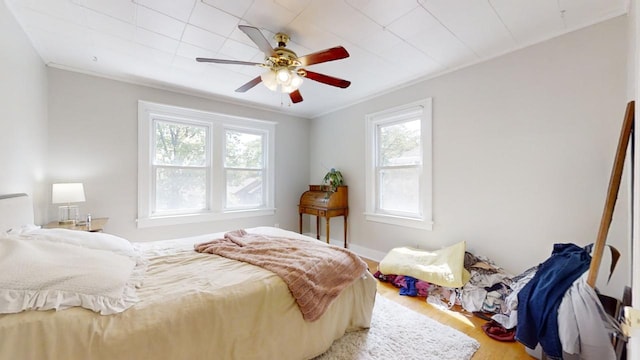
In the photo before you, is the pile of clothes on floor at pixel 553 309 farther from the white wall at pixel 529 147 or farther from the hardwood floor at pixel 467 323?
the white wall at pixel 529 147

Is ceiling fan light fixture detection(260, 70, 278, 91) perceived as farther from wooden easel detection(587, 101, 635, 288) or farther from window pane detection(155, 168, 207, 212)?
wooden easel detection(587, 101, 635, 288)

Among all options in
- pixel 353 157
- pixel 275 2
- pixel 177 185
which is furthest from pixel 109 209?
pixel 353 157

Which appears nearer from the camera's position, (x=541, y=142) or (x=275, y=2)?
(x=275, y=2)

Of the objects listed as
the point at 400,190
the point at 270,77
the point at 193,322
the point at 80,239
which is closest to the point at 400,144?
the point at 400,190

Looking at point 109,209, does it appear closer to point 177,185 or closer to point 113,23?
point 177,185

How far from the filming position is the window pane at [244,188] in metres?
4.26

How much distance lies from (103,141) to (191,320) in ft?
10.0

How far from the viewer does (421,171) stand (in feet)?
10.8

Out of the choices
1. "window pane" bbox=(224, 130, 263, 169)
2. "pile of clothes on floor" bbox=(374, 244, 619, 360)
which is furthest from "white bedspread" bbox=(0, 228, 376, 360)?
"window pane" bbox=(224, 130, 263, 169)

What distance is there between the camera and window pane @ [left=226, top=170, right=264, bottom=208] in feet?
14.0

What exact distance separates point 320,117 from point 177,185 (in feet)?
8.93

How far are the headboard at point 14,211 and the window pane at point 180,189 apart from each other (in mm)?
1486

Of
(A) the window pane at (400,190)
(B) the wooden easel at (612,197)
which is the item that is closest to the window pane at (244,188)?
(A) the window pane at (400,190)

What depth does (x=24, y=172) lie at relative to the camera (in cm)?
221
